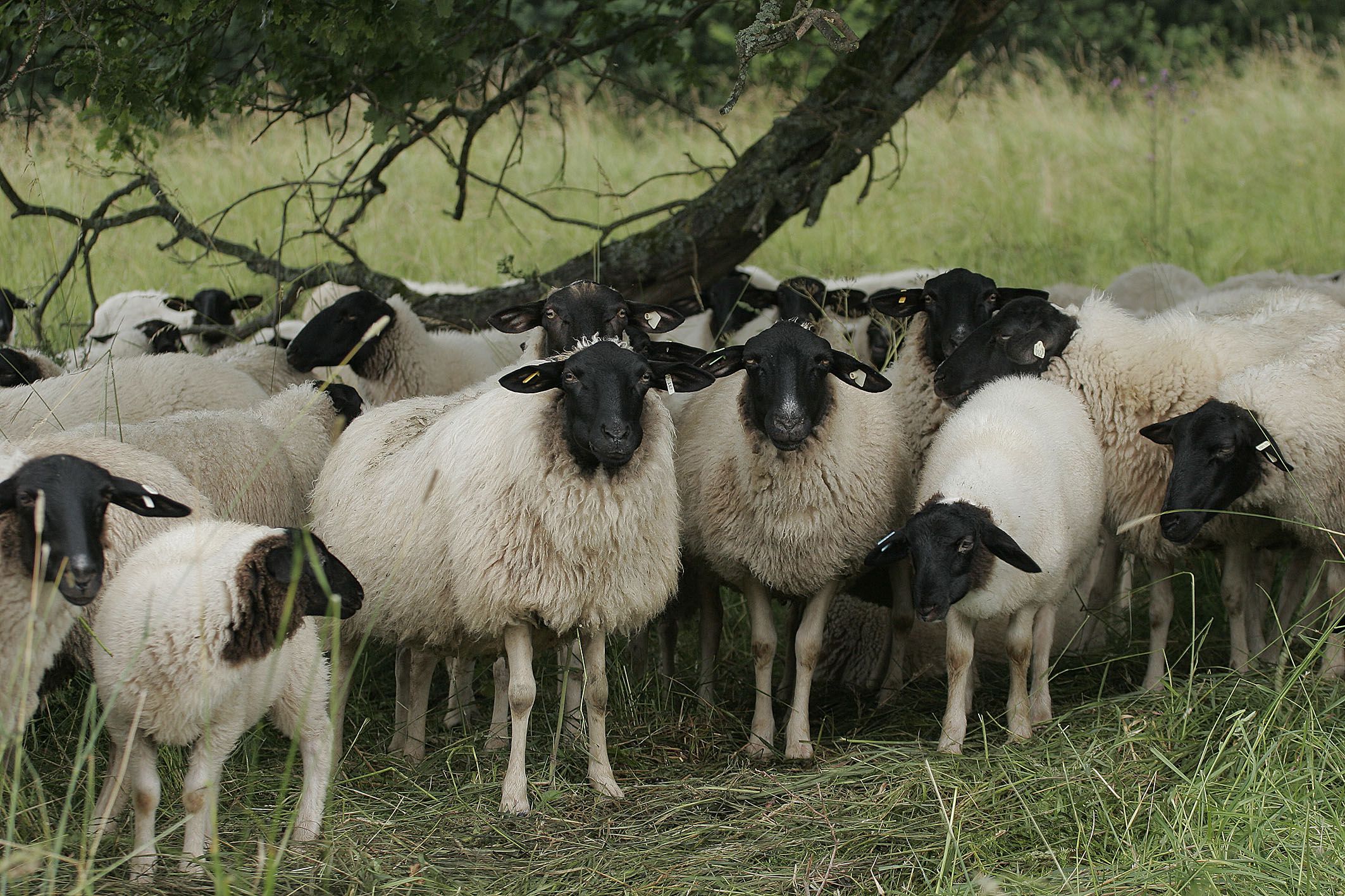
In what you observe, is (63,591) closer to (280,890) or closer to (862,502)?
(280,890)

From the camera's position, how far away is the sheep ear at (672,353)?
187 inches

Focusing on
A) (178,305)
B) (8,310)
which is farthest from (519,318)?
(8,310)

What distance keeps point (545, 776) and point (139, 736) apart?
1.33m

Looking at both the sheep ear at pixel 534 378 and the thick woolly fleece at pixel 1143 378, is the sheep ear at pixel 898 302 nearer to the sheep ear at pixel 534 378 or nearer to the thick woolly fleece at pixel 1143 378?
the thick woolly fleece at pixel 1143 378

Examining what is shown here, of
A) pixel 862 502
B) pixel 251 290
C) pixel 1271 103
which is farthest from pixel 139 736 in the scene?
pixel 1271 103

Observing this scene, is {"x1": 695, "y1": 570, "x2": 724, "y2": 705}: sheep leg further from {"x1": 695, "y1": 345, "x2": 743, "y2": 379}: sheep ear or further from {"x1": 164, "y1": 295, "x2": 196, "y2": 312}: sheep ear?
{"x1": 164, "y1": 295, "x2": 196, "y2": 312}: sheep ear

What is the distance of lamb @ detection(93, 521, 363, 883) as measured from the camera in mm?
3604

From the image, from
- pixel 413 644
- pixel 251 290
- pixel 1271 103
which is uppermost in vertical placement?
pixel 1271 103

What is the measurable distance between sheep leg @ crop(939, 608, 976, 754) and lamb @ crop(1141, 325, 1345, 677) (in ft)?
2.49

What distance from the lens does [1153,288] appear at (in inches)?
324

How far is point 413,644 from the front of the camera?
472 centimetres

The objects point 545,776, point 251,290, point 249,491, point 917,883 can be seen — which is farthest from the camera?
point 251,290

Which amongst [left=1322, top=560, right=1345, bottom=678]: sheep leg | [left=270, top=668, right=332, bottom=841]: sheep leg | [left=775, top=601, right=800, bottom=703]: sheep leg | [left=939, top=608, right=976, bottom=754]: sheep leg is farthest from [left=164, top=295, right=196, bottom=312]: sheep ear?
[left=1322, top=560, right=1345, bottom=678]: sheep leg

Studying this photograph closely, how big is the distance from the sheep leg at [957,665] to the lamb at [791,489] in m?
0.44
